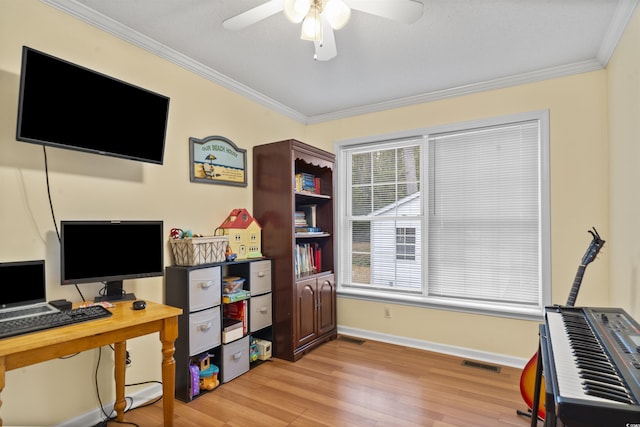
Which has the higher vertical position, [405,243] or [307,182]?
[307,182]

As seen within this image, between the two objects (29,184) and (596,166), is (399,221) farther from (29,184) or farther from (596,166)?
(29,184)

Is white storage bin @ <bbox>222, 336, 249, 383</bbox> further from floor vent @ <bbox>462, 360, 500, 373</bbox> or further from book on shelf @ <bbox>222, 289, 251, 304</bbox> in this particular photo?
floor vent @ <bbox>462, 360, 500, 373</bbox>

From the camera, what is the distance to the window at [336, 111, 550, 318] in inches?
116

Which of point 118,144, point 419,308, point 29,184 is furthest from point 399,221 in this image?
point 29,184

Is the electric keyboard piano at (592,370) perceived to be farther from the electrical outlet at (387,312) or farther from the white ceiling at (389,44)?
the electrical outlet at (387,312)

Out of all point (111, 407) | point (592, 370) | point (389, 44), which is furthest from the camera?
point (389, 44)

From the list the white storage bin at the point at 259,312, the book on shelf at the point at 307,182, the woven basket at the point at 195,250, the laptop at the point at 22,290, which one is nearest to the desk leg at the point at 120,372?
the laptop at the point at 22,290

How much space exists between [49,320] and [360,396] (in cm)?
194

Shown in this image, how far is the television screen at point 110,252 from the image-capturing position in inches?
72.8

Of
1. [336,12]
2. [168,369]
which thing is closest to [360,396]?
[168,369]

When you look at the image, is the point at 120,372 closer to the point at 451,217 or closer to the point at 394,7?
the point at 394,7

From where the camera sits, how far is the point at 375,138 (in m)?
3.65

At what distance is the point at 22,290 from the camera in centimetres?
165

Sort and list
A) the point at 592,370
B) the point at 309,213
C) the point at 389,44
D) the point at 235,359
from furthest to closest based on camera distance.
→ the point at 309,213 → the point at 235,359 → the point at 389,44 → the point at 592,370
